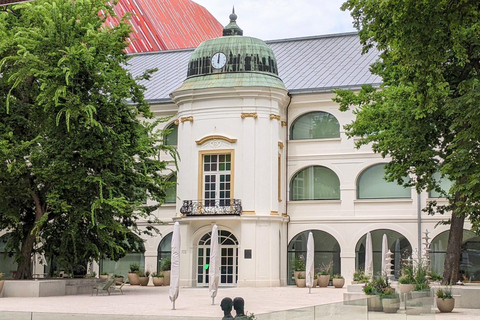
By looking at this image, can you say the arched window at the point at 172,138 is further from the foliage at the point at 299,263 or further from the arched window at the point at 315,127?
the foliage at the point at 299,263

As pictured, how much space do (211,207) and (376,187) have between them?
8551mm

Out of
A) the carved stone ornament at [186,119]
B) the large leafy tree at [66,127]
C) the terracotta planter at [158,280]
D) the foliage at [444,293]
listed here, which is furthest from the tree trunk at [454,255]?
the terracotta planter at [158,280]

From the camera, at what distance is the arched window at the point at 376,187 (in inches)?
1532

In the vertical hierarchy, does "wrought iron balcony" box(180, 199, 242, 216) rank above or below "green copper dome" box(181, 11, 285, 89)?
below

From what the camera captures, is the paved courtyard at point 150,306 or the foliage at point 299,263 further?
the foliage at point 299,263

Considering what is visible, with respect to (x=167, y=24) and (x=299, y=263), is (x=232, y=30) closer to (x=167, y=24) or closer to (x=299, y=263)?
(x=299, y=263)

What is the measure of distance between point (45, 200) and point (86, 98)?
4379 millimetres

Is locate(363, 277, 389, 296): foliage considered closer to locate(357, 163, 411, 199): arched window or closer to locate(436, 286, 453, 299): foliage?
locate(436, 286, 453, 299): foliage

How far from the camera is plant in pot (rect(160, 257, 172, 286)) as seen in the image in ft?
132

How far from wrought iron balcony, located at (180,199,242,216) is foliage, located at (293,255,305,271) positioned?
4.09 meters

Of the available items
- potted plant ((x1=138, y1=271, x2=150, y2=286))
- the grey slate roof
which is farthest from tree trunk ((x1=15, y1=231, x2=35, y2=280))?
the grey slate roof

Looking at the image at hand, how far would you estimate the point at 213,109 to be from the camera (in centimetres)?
3972

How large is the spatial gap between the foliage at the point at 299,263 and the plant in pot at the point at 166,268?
6502mm

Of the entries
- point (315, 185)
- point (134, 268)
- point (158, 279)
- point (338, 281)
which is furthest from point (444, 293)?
point (134, 268)
